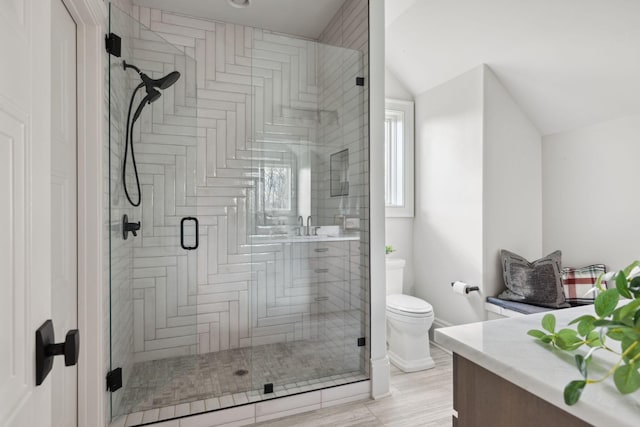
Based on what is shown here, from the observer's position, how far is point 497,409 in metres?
0.77

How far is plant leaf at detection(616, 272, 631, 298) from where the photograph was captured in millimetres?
640

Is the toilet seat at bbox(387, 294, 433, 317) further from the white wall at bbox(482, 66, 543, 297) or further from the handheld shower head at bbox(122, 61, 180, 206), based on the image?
the handheld shower head at bbox(122, 61, 180, 206)

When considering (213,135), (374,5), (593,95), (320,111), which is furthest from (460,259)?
(213,135)

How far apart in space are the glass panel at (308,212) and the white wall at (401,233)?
1261mm

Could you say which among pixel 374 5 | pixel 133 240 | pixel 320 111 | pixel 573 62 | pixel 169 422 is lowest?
pixel 169 422

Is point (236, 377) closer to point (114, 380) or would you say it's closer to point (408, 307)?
point (114, 380)

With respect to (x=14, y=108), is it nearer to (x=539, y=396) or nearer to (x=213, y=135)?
(x=539, y=396)

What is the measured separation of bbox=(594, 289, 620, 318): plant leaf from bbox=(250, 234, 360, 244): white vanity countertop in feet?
5.63

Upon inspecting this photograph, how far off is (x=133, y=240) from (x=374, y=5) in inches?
85.6

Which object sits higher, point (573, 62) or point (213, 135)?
point (573, 62)

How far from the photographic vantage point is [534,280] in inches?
103

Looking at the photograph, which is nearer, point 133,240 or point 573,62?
point 133,240

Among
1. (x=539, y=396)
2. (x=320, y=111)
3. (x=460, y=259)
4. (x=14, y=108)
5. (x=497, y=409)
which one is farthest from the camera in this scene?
(x=460, y=259)

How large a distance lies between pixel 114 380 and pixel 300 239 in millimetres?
1268
